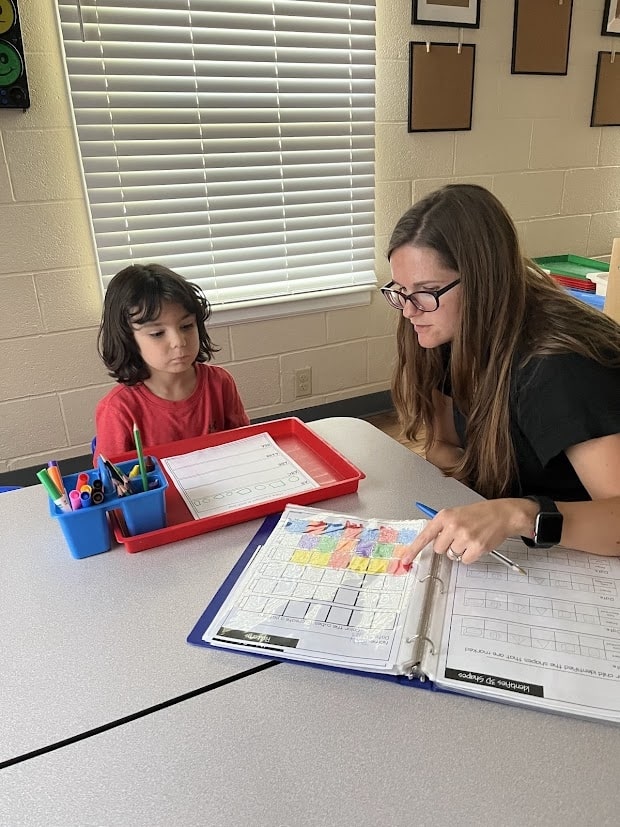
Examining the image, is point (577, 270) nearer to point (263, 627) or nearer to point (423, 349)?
point (423, 349)

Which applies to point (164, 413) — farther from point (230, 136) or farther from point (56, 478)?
point (230, 136)

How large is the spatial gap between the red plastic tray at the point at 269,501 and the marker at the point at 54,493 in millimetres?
91

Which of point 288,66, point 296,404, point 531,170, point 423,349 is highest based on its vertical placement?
point 288,66

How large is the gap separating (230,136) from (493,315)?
160cm

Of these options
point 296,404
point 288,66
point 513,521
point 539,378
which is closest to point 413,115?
point 288,66

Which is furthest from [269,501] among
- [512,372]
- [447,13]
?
[447,13]

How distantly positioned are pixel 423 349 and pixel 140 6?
1580 mm

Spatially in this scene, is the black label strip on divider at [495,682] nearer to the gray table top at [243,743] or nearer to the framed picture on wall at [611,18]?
the gray table top at [243,743]

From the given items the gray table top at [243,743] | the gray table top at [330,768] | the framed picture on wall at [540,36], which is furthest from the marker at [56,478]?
the framed picture on wall at [540,36]

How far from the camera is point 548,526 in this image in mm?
850

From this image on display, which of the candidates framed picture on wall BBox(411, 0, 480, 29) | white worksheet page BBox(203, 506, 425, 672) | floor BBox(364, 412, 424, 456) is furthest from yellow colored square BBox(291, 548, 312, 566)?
framed picture on wall BBox(411, 0, 480, 29)

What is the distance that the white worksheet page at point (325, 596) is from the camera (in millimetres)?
724

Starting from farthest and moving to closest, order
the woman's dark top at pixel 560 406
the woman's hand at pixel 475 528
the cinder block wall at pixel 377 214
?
the cinder block wall at pixel 377 214 → the woman's dark top at pixel 560 406 → the woman's hand at pixel 475 528

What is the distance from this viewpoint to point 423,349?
1322mm
